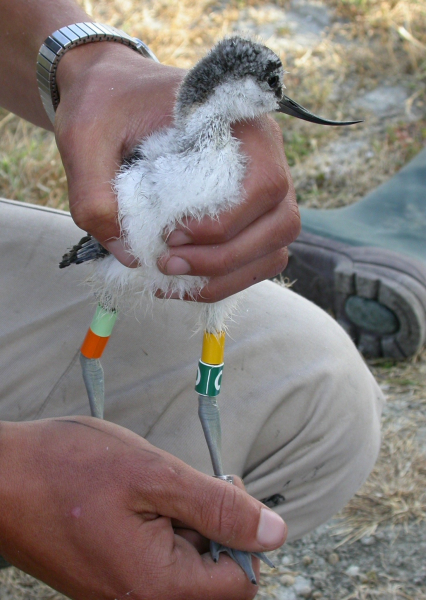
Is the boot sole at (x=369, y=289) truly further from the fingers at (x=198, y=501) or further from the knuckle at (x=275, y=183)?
the fingers at (x=198, y=501)

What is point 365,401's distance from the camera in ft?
6.52

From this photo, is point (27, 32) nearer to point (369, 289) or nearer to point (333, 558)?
point (369, 289)

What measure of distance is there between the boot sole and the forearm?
151 cm

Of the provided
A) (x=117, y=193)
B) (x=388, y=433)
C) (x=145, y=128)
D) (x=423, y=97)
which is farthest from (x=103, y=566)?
(x=423, y=97)

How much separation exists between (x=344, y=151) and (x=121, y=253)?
3.06 metres

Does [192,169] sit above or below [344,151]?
above

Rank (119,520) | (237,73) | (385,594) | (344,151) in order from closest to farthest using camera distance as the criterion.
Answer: (119,520), (237,73), (385,594), (344,151)

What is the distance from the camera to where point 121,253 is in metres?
1.56

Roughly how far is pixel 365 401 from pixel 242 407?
0.40 meters

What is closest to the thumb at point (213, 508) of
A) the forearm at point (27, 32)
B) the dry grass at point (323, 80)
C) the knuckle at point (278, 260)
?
the knuckle at point (278, 260)

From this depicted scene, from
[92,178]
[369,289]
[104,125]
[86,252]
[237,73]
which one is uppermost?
[237,73]

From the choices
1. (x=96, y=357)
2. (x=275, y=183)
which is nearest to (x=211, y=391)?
(x=96, y=357)

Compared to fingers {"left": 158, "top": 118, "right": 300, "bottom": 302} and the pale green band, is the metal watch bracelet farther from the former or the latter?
the pale green band

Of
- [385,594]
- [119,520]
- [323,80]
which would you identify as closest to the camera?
[119,520]
